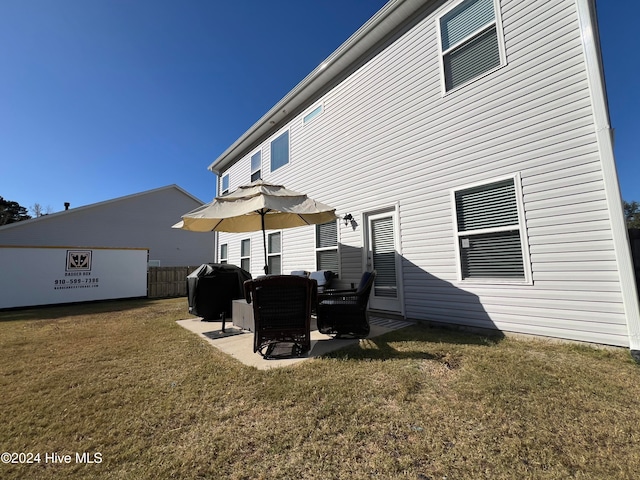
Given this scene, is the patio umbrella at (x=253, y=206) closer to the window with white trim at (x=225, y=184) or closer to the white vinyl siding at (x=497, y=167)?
the white vinyl siding at (x=497, y=167)

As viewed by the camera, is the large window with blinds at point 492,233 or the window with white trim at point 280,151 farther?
the window with white trim at point 280,151

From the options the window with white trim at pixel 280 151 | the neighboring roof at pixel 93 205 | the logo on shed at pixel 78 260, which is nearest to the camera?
the window with white trim at pixel 280 151

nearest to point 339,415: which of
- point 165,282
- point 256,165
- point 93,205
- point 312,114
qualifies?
point 312,114

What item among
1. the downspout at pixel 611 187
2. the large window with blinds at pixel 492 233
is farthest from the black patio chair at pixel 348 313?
the downspout at pixel 611 187

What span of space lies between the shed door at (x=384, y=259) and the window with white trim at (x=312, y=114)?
3626mm

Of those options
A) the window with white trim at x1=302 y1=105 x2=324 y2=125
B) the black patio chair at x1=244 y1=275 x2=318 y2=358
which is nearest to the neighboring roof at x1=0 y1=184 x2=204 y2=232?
the window with white trim at x1=302 y1=105 x2=324 y2=125

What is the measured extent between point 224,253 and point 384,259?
8559 mm

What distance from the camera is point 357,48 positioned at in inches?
256

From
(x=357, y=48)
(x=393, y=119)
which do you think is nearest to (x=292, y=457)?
(x=393, y=119)

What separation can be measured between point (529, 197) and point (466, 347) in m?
2.31

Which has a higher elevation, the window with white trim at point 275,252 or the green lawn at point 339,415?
the window with white trim at point 275,252

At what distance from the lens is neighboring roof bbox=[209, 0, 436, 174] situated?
18.4 ft

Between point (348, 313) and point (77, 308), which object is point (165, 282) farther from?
point (348, 313)

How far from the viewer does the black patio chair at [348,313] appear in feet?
13.9
